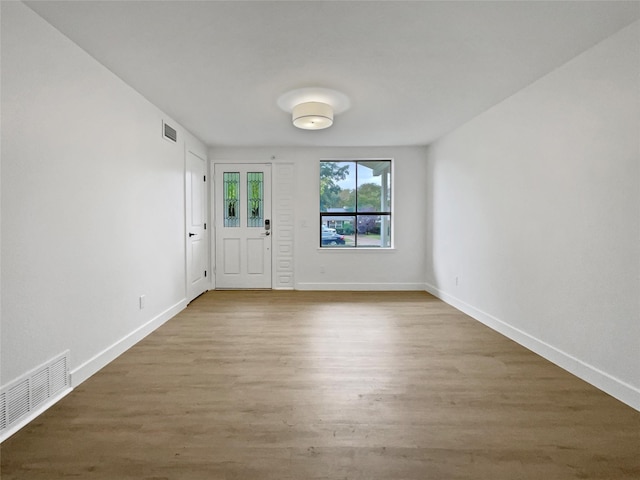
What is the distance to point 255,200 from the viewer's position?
5285 mm

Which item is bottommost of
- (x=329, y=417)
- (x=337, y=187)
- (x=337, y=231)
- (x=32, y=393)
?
(x=329, y=417)

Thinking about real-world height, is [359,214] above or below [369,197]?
below

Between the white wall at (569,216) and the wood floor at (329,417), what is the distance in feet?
0.93

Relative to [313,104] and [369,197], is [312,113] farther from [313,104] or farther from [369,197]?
[369,197]

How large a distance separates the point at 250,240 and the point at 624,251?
4.53m

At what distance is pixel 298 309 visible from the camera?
161 inches

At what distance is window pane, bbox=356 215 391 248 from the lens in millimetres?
5395

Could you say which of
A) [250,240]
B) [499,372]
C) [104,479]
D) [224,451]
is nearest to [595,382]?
[499,372]

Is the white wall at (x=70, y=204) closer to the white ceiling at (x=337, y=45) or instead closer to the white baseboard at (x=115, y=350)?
the white baseboard at (x=115, y=350)

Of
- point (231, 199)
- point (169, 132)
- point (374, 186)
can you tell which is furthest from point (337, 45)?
point (231, 199)

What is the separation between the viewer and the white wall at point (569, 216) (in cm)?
199

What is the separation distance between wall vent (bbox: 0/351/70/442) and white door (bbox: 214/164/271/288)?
3284mm

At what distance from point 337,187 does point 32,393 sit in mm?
4438

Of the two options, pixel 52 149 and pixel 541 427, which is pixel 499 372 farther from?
pixel 52 149
